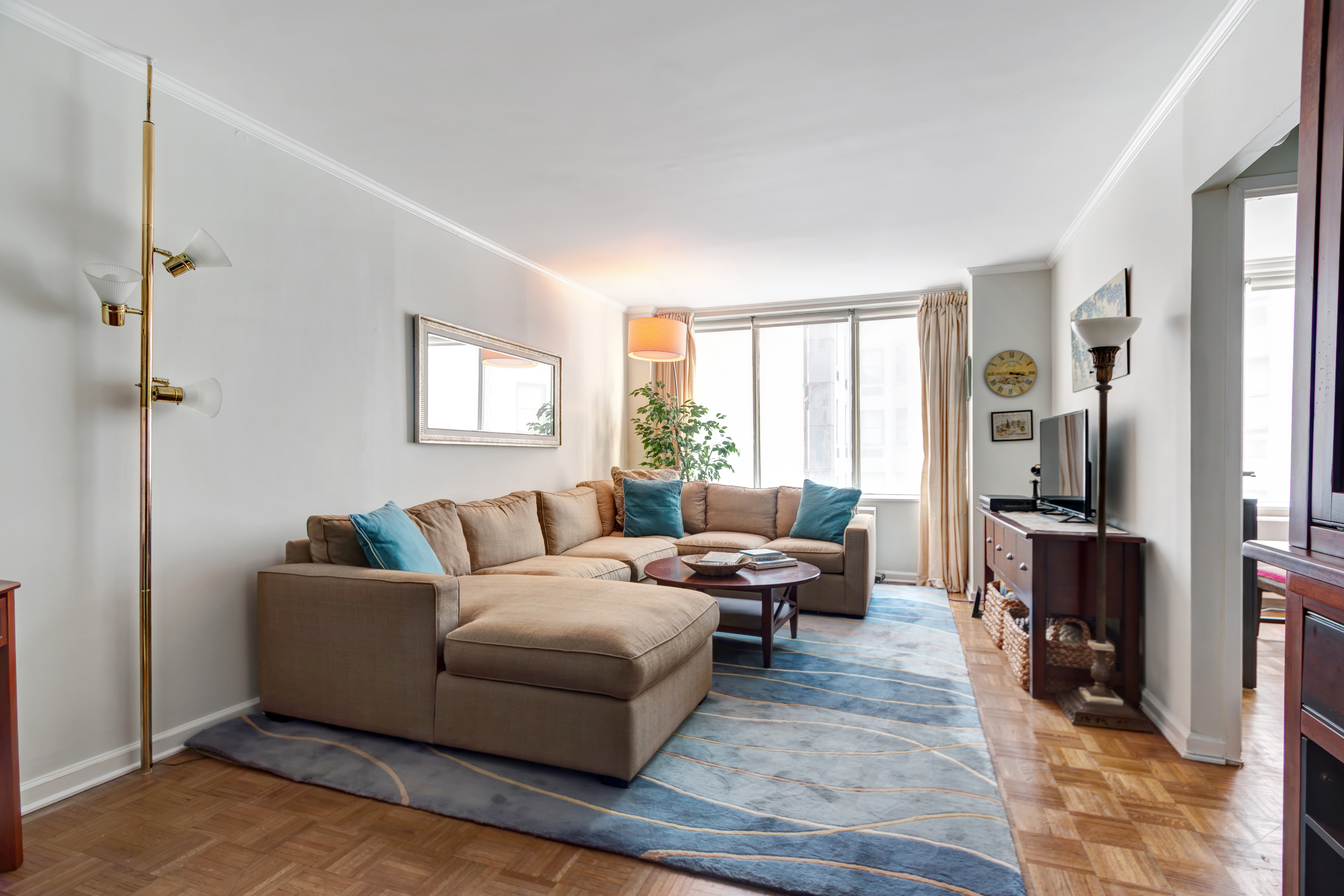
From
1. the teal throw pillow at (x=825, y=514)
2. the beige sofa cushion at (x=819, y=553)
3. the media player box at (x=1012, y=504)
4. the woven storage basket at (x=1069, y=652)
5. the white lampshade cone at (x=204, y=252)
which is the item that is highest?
the white lampshade cone at (x=204, y=252)

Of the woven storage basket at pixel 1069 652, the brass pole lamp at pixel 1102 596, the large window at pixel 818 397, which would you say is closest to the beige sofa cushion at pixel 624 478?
the large window at pixel 818 397

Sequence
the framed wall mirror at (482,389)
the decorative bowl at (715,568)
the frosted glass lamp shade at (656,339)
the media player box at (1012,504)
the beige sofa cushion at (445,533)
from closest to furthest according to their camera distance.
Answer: the beige sofa cushion at (445,533) < the decorative bowl at (715,568) < the framed wall mirror at (482,389) < the media player box at (1012,504) < the frosted glass lamp shade at (656,339)

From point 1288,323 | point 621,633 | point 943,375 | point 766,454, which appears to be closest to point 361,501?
point 621,633

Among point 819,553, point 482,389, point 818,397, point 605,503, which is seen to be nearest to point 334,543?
point 482,389

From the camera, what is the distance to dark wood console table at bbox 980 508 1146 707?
9.41 ft

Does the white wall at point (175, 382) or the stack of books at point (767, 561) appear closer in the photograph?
the white wall at point (175, 382)

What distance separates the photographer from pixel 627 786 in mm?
2180

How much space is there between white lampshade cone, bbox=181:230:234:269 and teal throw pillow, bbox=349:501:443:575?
1.05m

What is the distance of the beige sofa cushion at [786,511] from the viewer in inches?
208

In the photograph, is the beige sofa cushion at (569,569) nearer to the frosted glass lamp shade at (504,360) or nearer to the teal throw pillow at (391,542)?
the teal throw pillow at (391,542)

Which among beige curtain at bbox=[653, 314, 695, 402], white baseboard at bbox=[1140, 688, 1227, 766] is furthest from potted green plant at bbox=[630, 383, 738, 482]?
white baseboard at bbox=[1140, 688, 1227, 766]

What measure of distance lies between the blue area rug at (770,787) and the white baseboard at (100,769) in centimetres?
7

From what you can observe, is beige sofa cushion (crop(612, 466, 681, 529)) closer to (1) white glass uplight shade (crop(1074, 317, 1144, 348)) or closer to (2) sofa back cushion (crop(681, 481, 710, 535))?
(2) sofa back cushion (crop(681, 481, 710, 535))

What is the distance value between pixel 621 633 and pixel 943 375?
13.9 ft
